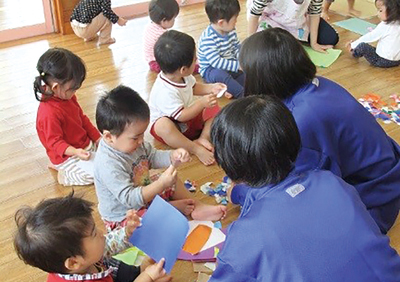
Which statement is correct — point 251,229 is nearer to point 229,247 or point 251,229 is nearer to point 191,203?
point 229,247

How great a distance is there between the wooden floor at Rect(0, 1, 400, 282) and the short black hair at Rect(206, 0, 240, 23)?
0.51 m

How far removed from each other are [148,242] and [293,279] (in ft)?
1.96

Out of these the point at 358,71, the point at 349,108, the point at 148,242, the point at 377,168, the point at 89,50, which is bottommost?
the point at 89,50

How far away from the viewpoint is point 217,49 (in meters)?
2.48

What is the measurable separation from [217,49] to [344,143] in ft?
4.01

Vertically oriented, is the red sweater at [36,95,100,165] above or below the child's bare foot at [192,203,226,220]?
above

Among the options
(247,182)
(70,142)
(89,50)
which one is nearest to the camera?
(247,182)

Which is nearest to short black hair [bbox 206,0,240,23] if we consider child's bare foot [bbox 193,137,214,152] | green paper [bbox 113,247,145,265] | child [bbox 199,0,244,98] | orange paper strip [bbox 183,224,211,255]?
child [bbox 199,0,244,98]

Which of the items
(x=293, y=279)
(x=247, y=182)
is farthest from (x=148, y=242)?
(x=293, y=279)

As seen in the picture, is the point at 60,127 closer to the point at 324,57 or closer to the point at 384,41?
the point at 324,57

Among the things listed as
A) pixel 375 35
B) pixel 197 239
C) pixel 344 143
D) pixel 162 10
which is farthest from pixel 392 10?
pixel 197 239

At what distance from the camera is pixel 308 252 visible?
35.4 inches

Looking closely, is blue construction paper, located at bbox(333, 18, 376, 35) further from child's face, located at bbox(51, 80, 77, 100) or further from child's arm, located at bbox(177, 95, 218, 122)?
child's face, located at bbox(51, 80, 77, 100)

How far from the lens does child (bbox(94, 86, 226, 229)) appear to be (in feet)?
4.68
